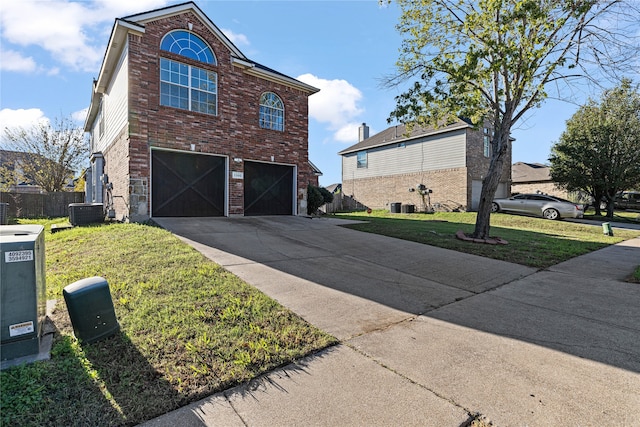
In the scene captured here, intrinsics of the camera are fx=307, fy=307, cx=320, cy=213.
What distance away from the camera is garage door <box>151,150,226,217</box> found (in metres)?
10.4

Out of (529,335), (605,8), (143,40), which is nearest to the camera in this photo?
(529,335)

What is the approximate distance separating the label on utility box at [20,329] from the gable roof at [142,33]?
10106 mm

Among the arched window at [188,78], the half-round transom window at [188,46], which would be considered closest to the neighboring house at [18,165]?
the arched window at [188,78]

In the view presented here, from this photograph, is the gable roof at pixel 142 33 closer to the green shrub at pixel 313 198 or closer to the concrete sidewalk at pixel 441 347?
the green shrub at pixel 313 198

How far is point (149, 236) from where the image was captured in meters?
7.16

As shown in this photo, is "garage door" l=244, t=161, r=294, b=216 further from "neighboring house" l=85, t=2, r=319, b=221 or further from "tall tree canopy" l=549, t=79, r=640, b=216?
"tall tree canopy" l=549, t=79, r=640, b=216

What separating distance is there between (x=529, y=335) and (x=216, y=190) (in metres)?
10.6

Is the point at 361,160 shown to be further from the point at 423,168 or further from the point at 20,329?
the point at 20,329

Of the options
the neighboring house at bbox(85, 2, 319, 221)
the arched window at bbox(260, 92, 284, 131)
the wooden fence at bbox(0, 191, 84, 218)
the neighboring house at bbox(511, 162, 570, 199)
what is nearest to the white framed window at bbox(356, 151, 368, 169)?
the neighboring house at bbox(85, 2, 319, 221)

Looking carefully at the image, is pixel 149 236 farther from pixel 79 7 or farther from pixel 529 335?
pixel 529 335

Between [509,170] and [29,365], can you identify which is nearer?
[29,365]

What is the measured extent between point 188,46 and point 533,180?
33239 millimetres

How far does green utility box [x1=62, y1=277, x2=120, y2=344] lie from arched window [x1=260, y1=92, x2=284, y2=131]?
35.0ft

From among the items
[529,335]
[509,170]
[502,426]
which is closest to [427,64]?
[529,335]
